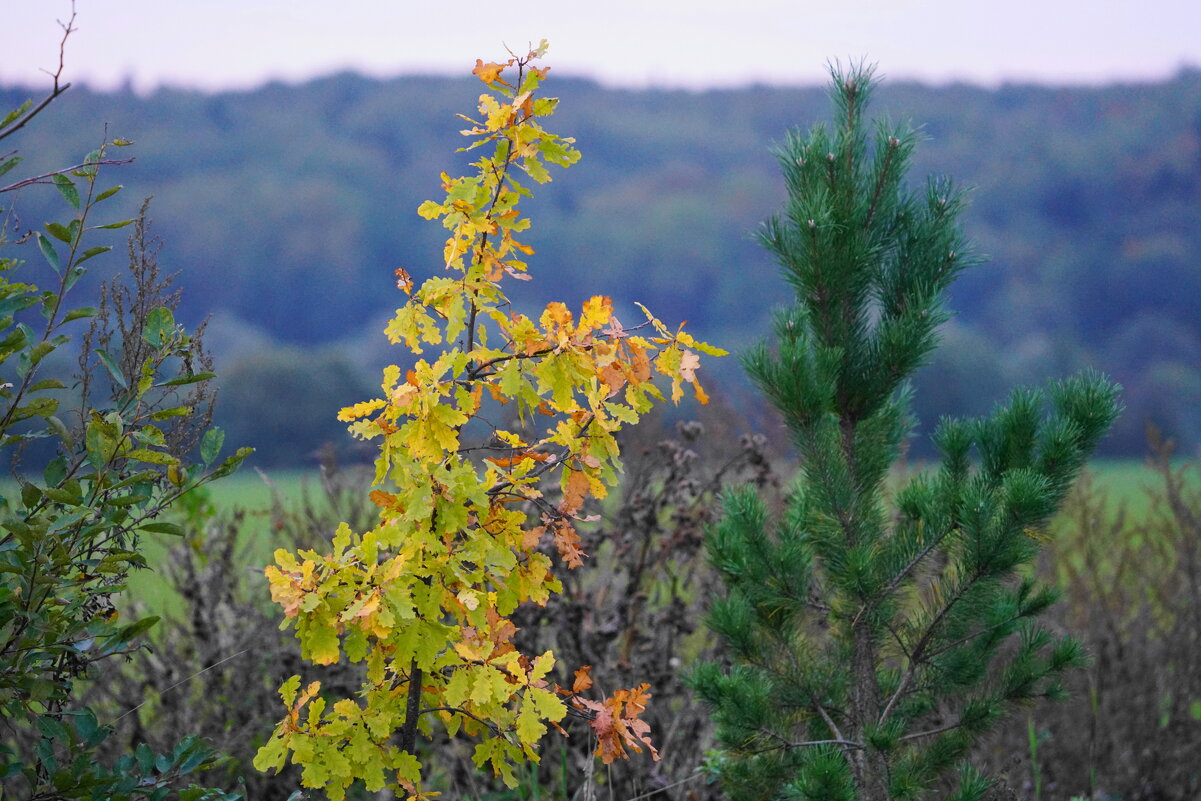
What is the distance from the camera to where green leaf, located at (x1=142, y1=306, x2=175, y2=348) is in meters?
1.72

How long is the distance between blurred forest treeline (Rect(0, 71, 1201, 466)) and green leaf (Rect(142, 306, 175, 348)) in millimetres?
18790

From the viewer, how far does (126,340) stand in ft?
6.26

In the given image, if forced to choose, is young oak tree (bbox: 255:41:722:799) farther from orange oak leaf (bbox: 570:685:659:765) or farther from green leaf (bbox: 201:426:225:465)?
green leaf (bbox: 201:426:225:465)

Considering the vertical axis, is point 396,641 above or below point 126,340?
below

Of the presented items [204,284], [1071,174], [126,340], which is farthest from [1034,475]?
[1071,174]

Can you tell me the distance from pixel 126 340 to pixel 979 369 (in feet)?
52.7

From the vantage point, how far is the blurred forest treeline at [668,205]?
72.2ft

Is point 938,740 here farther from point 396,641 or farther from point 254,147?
point 254,147

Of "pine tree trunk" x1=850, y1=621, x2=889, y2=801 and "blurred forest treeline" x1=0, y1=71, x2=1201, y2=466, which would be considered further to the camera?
"blurred forest treeline" x1=0, y1=71, x2=1201, y2=466

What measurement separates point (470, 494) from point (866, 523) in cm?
114

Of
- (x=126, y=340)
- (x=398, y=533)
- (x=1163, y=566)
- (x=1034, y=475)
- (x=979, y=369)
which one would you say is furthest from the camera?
(x=979, y=369)

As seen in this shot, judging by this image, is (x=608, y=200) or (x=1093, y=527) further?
(x=608, y=200)

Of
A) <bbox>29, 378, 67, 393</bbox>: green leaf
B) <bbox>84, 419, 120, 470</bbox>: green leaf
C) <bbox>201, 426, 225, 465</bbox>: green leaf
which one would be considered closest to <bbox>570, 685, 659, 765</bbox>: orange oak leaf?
<bbox>201, 426, 225, 465</bbox>: green leaf

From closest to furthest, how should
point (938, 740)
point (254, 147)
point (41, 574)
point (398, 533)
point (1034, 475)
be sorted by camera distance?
point (41, 574), point (398, 533), point (1034, 475), point (938, 740), point (254, 147)
